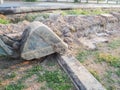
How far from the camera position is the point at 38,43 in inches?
226

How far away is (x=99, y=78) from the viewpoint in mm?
5570

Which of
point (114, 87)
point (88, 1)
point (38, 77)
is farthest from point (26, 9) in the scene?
point (88, 1)

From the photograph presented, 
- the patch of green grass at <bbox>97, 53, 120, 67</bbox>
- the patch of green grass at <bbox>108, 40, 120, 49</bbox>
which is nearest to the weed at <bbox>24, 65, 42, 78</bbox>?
the patch of green grass at <bbox>97, 53, 120, 67</bbox>

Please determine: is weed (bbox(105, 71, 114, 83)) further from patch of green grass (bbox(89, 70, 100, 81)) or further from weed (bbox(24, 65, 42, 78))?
weed (bbox(24, 65, 42, 78))

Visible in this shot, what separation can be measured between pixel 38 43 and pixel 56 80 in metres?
1.04

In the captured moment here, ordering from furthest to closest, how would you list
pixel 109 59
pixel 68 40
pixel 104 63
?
pixel 68 40
pixel 109 59
pixel 104 63

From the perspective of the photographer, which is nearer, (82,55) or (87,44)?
(82,55)

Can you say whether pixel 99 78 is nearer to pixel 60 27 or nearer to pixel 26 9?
pixel 60 27

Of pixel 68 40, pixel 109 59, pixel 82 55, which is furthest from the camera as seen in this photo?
pixel 68 40

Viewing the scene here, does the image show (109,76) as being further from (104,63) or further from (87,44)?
(87,44)

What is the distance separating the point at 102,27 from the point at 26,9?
328 centimetres

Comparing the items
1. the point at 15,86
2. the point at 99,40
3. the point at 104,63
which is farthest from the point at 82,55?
the point at 15,86

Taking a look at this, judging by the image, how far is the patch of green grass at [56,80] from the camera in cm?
512

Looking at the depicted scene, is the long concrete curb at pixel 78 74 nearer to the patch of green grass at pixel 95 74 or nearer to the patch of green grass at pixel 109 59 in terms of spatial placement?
the patch of green grass at pixel 95 74
